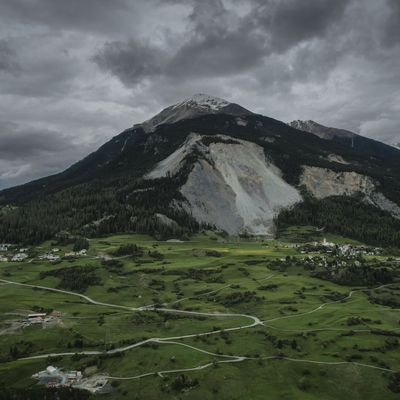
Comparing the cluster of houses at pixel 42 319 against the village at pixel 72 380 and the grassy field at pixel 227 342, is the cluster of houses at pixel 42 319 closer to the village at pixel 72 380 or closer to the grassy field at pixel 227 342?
the grassy field at pixel 227 342

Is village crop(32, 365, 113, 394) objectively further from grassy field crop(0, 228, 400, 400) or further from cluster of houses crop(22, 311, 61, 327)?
cluster of houses crop(22, 311, 61, 327)

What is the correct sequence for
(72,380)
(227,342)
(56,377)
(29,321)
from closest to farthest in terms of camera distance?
(72,380)
(56,377)
(227,342)
(29,321)

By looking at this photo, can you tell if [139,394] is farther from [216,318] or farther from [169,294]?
[169,294]

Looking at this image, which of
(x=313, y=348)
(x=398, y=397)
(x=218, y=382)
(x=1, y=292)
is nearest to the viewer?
(x=398, y=397)

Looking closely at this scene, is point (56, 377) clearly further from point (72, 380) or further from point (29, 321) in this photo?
point (29, 321)

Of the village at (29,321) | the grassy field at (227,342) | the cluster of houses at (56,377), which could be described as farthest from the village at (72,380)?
the village at (29,321)

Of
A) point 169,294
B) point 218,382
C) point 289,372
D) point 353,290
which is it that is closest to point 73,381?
point 218,382

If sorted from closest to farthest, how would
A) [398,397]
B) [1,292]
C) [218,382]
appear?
[398,397] < [218,382] < [1,292]

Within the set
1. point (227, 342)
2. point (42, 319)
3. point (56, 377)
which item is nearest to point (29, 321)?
point (42, 319)
